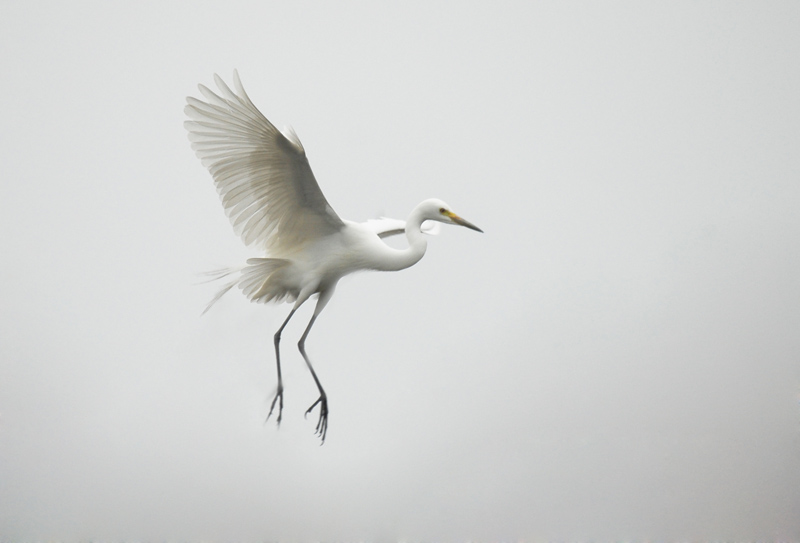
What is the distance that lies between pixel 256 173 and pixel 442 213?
1.06 meters

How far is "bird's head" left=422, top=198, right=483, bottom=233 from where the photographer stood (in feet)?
13.3

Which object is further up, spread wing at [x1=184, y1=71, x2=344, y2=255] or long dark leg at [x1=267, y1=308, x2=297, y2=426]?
spread wing at [x1=184, y1=71, x2=344, y2=255]

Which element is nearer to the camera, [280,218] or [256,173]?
[256,173]

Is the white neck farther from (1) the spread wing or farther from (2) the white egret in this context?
(1) the spread wing

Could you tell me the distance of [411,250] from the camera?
403 centimetres

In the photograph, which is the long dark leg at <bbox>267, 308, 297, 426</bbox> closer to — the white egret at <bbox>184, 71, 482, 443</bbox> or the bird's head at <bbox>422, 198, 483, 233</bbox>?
the white egret at <bbox>184, 71, 482, 443</bbox>

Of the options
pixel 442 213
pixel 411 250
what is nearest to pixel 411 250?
pixel 411 250

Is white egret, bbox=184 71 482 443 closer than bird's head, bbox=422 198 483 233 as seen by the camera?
Yes

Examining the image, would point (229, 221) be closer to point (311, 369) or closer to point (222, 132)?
point (222, 132)

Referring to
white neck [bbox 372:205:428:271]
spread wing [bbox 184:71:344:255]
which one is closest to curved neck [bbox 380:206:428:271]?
Answer: white neck [bbox 372:205:428:271]

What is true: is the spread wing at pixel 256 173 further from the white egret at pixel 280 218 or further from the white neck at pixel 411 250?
the white neck at pixel 411 250

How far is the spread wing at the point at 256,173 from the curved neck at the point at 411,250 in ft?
1.17

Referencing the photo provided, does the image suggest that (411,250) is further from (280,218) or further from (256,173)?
(256,173)

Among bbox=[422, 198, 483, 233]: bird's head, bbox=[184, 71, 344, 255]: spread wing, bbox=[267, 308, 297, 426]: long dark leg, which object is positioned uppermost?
bbox=[184, 71, 344, 255]: spread wing
